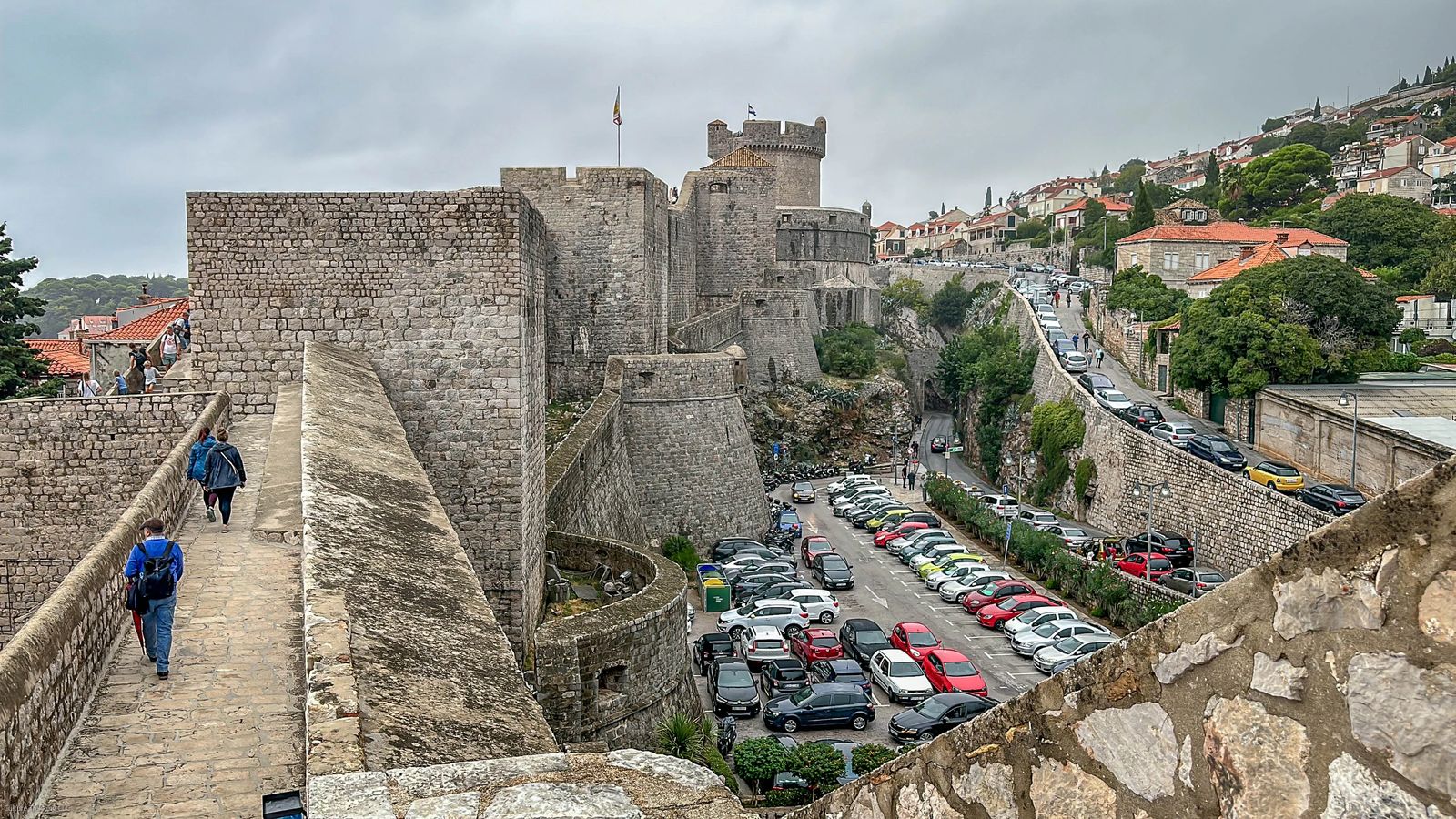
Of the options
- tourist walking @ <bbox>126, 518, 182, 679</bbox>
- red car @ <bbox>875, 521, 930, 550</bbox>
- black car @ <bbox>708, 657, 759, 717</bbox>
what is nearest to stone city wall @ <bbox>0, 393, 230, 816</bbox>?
tourist walking @ <bbox>126, 518, 182, 679</bbox>

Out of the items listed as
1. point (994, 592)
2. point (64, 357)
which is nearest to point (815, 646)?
point (994, 592)

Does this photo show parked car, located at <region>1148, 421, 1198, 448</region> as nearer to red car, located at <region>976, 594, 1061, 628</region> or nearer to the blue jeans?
red car, located at <region>976, 594, 1061, 628</region>

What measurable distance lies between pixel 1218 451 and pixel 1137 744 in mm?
32476

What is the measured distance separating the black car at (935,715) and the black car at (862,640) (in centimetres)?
373

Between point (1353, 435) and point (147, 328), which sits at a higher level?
point (147, 328)

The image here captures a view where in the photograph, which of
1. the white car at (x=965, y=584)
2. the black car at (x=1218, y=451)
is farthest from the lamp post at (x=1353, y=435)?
the white car at (x=965, y=584)

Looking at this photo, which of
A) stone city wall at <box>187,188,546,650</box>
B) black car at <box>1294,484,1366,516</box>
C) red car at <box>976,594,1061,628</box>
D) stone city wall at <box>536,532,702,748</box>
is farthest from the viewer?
red car at <box>976,594,1061,628</box>

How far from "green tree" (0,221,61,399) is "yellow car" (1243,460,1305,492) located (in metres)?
31.3

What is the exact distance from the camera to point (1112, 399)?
38.8 meters

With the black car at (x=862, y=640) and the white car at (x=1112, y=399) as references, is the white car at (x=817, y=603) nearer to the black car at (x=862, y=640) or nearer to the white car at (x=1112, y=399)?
the black car at (x=862, y=640)

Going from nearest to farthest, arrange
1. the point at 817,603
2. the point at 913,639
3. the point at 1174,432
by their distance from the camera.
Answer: the point at 913,639 → the point at 817,603 → the point at 1174,432

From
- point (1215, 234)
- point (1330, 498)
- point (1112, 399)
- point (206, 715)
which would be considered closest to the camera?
point (206, 715)

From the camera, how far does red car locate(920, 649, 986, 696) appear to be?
70.3 ft

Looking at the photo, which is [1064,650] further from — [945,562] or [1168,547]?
[1168,547]
